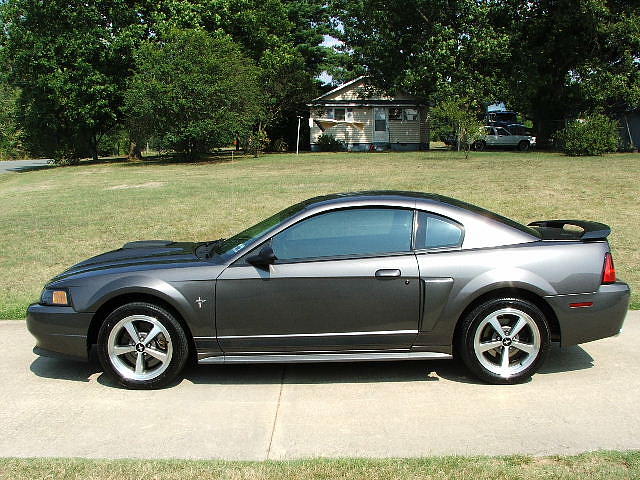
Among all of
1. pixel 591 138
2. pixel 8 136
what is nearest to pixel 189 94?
pixel 591 138

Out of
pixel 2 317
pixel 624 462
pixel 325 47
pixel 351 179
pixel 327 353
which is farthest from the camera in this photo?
pixel 325 47

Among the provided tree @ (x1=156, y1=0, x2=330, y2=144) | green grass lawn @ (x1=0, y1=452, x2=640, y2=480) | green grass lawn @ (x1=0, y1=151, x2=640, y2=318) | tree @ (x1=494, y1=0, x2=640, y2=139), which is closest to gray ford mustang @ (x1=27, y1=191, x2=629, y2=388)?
green grass lawn @ (x1=0, y1=452, x2=640, y2=480)

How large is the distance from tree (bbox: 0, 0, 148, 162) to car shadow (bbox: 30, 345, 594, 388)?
33.5m

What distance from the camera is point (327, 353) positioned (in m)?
4.63

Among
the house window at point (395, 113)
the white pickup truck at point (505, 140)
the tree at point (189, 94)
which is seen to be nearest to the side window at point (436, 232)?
the tree at point (189, 94)

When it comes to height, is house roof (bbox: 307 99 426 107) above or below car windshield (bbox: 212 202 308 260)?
above

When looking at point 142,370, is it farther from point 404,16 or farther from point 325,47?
point 325,47

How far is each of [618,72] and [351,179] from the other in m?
20.5

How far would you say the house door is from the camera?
138 feet

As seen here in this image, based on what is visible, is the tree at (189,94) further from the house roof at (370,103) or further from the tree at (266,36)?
the house roof at (370,103)

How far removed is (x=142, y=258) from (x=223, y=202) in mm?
9541

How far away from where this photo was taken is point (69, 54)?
3541 cm

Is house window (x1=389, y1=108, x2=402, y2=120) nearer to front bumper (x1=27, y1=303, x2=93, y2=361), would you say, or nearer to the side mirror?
the side mirror

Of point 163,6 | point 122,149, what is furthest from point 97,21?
point 122,149
